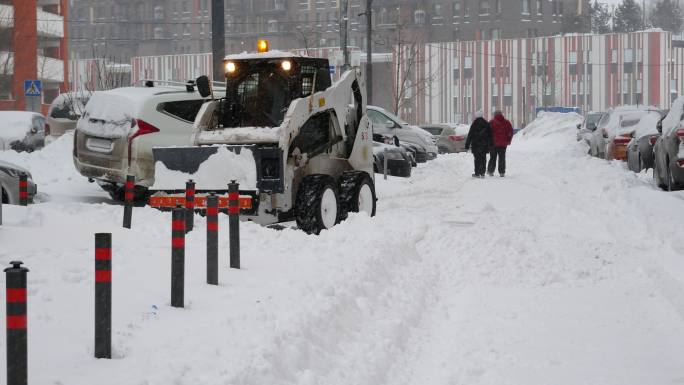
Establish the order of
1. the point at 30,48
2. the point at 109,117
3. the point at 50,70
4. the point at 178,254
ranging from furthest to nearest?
the point at 50,70 < the point at 30,48 < the point at 109,117 < the point at 178,254

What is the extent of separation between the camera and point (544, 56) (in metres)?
93.7

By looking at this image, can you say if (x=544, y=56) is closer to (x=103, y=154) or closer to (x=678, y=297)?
(x=103, y=154)

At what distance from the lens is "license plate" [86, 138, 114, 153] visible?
54.4ft

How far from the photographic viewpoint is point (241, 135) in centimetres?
1359

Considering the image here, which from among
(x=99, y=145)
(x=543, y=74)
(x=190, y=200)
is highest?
(x=543, y=74)

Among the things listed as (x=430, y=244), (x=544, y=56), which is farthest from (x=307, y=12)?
(x=430, y=244)

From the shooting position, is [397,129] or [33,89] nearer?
[397,129]

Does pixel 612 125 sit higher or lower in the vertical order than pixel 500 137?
higher

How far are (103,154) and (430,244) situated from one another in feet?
21.7

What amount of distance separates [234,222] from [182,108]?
7.84m

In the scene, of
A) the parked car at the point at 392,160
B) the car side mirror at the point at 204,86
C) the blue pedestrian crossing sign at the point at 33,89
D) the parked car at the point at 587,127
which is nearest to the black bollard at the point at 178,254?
the car side mirror at the point at 204,86

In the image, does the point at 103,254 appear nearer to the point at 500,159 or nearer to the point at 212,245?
the point at 212,245

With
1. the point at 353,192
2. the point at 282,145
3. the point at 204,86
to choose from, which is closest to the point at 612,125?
the point at 353,192

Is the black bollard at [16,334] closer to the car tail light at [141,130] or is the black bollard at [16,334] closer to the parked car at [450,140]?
the car tail light at [141,130]
